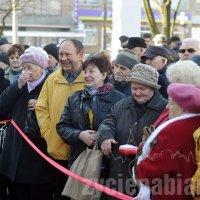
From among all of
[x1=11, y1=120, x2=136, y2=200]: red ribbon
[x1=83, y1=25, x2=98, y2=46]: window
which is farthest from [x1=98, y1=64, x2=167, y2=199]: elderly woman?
[x1=83, y1=25, x2=98, y2=46]: window

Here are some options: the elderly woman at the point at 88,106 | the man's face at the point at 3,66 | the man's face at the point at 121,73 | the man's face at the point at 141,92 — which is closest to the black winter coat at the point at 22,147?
the elderly woman at the point at 88,106

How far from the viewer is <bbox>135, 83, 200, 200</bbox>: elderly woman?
3297mm

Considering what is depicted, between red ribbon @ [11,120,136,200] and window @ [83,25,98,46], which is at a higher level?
red ribbon @ [11,120,136,200]

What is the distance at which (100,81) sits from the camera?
512cm

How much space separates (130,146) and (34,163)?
6.14 ft

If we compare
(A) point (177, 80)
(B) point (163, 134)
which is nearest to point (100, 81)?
(A) point (177, 80)

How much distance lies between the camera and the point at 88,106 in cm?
505

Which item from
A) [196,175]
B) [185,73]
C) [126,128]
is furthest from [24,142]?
[196,175]

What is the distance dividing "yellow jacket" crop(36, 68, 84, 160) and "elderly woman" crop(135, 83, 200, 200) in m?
2.06

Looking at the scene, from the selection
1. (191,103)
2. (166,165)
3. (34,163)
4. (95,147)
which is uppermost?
(191,103)

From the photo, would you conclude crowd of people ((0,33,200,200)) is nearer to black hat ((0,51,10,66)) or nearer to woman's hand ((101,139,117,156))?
woman's hand ((101,139,117,156))

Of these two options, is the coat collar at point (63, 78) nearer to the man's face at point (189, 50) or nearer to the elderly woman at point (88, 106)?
the elderly woman at point (88, 106)

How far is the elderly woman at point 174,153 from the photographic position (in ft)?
10.8

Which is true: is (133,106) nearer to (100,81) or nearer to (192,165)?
(100,81)
